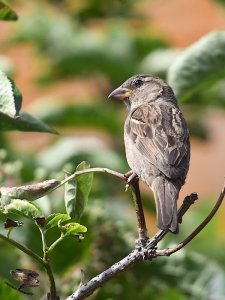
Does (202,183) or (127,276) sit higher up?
(127,276)

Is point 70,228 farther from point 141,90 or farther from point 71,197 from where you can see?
point 141,90

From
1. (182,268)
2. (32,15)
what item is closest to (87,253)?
(182,268)

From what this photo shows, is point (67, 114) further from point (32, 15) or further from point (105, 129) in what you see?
point (32, 15)

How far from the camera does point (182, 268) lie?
2.69 metres

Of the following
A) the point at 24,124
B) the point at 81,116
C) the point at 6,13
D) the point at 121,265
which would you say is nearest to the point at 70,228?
the point at 121,265

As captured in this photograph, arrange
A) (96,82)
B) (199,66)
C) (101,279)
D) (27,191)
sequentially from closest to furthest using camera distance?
(101,279) < (27,191) < (199,66) < (96,82)

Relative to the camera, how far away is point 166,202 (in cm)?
231

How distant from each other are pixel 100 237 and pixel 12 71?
188 centimetres

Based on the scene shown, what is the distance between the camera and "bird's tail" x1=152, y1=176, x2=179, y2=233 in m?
2.00

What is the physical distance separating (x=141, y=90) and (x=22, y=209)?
1921 mm

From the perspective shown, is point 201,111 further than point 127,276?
Yes

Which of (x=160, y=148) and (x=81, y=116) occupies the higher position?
(x=160, y=148)

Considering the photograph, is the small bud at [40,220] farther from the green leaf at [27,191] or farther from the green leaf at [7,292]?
the green leaf at [7,292]

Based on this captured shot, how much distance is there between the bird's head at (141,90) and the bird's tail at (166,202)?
102 cm
